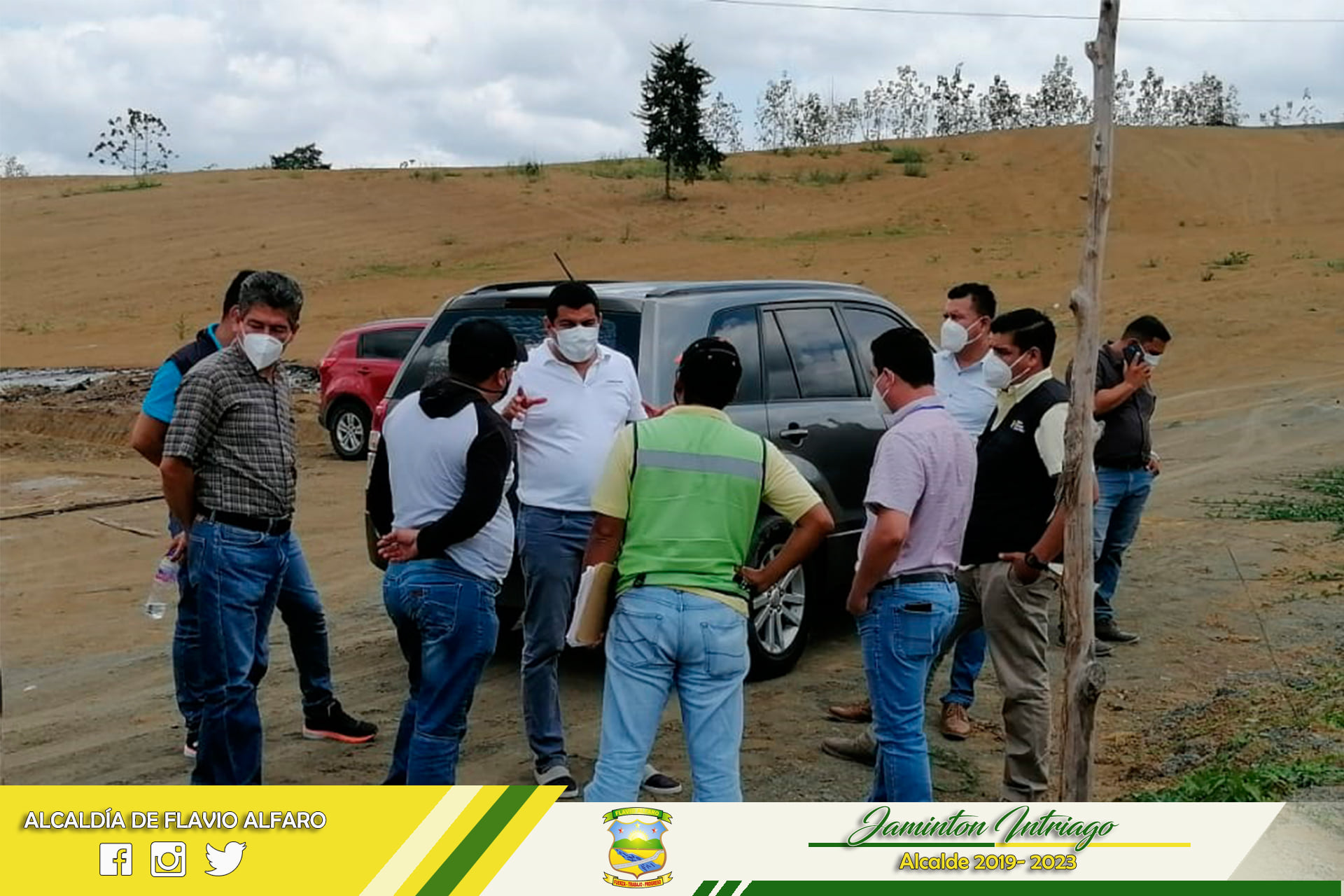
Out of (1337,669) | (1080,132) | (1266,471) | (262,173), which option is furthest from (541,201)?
(1337,669)

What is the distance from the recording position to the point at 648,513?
4223 millimetres

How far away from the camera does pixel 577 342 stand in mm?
5562

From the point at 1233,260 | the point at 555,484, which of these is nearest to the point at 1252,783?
the point at 555,484

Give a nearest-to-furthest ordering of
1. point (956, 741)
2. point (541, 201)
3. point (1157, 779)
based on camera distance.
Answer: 1. point (1157, 779)
2. point (956, 741)
3. point (541, 201)

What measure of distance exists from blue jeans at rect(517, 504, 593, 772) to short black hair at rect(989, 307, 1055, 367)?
1776 millimetres

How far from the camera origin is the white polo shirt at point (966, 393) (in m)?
6.23

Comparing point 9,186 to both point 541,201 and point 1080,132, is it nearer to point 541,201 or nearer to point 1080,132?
point 541,201

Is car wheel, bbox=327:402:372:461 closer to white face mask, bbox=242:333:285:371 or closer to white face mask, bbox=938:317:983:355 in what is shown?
white face mask, bbox=938:317:983:355

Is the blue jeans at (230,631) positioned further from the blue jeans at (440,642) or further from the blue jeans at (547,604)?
the blue jeans at (547,604)

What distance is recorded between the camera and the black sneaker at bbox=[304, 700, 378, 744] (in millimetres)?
6320

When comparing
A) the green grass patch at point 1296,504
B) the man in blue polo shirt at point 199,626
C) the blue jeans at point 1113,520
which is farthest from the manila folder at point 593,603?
the green grass patch at point 1296,504

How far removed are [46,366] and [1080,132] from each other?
39752 millimetres

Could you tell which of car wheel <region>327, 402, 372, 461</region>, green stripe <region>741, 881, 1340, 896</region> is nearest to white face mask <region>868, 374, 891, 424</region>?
green stripe <region>741, 881, 1340, 896</region>

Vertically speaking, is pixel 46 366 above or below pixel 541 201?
below
